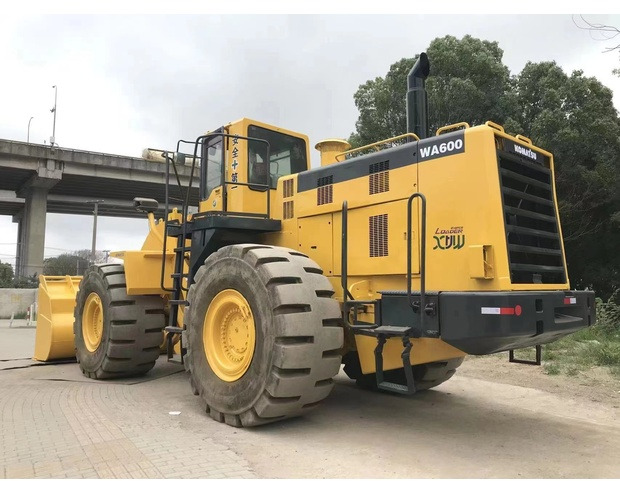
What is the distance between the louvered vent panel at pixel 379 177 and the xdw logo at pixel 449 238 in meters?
0.85

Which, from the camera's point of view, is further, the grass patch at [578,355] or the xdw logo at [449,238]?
the grass patch at [578,355]

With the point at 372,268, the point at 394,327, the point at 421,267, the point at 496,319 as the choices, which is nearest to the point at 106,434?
the point at 394,327

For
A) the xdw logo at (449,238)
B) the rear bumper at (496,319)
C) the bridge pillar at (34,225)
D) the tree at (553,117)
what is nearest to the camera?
the rear bumper at (496,319)

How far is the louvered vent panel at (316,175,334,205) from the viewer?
20.2ft

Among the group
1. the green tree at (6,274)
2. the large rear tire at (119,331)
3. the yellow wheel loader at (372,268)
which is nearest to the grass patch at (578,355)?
the yellow wheel loader at (372,268)

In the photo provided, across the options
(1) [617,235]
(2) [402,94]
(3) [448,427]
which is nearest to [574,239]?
(1) [617,235]

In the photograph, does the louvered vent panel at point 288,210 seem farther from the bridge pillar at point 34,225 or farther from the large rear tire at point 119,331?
the bridge pillar at point 34,225

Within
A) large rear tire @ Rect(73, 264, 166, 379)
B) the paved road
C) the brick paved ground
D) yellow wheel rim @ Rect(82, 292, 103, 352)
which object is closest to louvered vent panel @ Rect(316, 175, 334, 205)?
the paved road

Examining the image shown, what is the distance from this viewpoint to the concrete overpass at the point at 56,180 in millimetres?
32312

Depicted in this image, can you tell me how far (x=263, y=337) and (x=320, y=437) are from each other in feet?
3.62

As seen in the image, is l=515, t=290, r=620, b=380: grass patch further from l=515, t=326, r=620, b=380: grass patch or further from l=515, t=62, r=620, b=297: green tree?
l=515, t=62, r=620, b=297: green tree

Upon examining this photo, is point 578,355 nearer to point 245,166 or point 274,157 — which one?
point 274,157

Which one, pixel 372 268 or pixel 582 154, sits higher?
pixel 582 154

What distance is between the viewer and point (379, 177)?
5676mm
